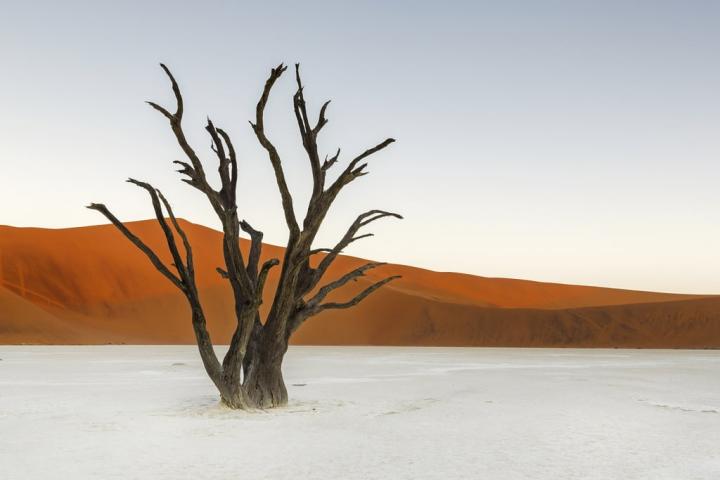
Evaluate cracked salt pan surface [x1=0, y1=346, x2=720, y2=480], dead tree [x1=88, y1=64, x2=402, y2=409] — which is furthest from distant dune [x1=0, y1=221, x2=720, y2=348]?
dead tree [x1=88, y1=64, x2=402, y2=409]

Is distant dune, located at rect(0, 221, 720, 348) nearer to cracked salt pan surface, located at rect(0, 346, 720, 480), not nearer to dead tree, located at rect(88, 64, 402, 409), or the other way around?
cracked salt pan surface, located at rect(0, 346, 720, 480)

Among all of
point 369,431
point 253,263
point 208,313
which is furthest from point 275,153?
point 208,313

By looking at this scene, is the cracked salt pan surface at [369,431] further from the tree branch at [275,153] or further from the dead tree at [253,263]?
the tree branch at [275,153]

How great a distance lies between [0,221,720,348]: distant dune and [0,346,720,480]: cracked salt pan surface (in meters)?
41.3

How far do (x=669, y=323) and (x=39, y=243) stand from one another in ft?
185

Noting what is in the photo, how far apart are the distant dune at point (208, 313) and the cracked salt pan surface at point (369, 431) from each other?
136 feet

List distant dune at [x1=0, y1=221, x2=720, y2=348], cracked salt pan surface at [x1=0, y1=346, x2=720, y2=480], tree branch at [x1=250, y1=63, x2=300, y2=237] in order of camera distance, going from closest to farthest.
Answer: cracked salt pan surface at [x1=0, y1=346, x2=720, y2=480], tree branch at [x1=250, y1=63, x2=300, y2=237], distant dune at [x1=0, y1=221, x2=720, y2=348]

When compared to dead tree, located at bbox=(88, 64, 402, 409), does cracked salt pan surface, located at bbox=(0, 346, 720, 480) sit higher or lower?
lower

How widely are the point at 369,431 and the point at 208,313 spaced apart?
57542 mm

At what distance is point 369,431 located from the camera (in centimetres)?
952

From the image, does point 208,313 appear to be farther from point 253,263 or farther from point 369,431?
point 369,431

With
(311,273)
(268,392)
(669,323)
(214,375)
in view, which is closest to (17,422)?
(214,375)

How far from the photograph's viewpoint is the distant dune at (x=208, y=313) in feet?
186

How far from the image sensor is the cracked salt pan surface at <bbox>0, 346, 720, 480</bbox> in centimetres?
710
